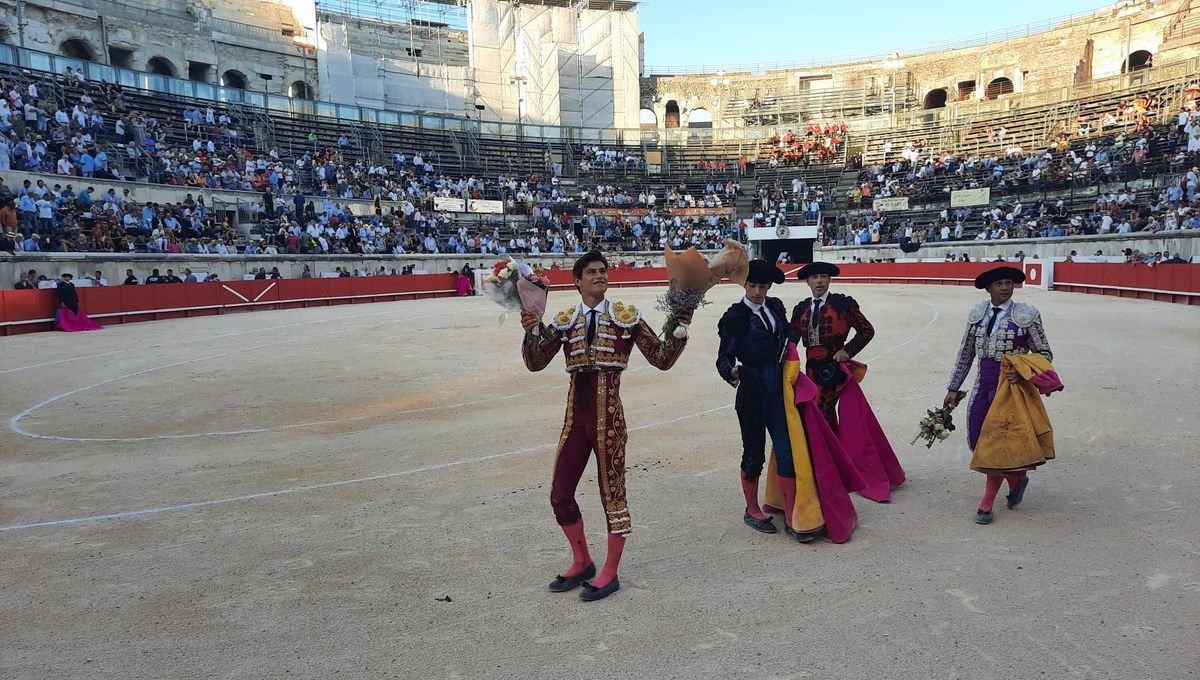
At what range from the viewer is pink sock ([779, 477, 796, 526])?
4.51m

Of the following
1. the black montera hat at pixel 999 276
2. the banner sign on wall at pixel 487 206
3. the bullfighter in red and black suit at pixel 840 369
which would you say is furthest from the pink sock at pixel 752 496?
the banner sign on wall at pixel 487 206

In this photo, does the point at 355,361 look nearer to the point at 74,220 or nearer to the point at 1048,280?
the point at 74,220

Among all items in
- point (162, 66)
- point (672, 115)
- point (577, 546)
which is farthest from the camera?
point (672, 115)

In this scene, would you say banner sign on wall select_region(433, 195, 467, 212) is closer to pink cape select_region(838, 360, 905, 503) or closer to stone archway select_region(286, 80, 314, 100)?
stone archway select_region(286, 80, 314, 100)

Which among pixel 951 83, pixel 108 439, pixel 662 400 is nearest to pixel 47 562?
pixel 108 439

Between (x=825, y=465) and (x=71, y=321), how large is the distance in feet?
59.6

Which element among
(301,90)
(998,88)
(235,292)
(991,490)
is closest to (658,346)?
(991,490)

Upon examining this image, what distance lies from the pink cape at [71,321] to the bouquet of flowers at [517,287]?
17.2 metres

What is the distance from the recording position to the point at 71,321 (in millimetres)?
17531

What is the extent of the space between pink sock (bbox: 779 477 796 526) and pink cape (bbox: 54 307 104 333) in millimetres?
17676

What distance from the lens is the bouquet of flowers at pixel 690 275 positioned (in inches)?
148

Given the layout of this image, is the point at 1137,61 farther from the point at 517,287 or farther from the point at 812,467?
the point at 517,287

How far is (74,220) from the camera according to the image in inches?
818

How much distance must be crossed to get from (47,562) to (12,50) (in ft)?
90.8
